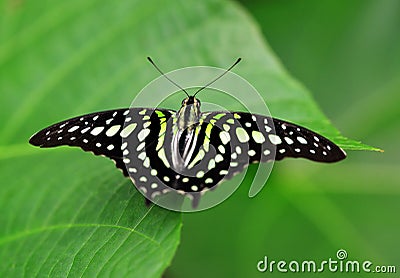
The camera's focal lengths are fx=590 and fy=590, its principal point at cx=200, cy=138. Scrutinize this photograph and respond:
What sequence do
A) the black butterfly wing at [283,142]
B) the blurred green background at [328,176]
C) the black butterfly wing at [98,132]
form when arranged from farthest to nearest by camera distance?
1. the blurred green background at [328,176]
2. the black butterfly wing at [98,132]
3. the black butterfly wing at [283,142]

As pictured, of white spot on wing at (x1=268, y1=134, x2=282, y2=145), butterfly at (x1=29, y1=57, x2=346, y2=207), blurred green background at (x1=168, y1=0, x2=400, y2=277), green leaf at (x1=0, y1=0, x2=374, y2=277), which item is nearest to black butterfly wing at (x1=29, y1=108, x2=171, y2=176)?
butterfly at (x1=29, y1=57, x2=346, y2=207)

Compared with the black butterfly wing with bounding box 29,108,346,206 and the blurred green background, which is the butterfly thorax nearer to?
the black butterfly wing with bounding box 29,108,346,206

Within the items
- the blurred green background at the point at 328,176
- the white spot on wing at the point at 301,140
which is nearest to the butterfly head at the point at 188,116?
the white spot on wing at the point at 301,140

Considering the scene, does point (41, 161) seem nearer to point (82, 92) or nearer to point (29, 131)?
point (29, 131)

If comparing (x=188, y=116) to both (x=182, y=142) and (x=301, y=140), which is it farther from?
(x=301, y=140)

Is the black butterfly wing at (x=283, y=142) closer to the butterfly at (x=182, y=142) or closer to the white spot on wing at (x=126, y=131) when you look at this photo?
the butterfly at (x=182, y=142)

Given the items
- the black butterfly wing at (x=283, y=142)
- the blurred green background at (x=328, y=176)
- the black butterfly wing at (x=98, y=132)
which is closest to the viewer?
the black butterfly wing at (x=283, y=142)

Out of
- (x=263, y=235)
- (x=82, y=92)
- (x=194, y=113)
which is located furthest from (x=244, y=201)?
(x=194, y=113)
